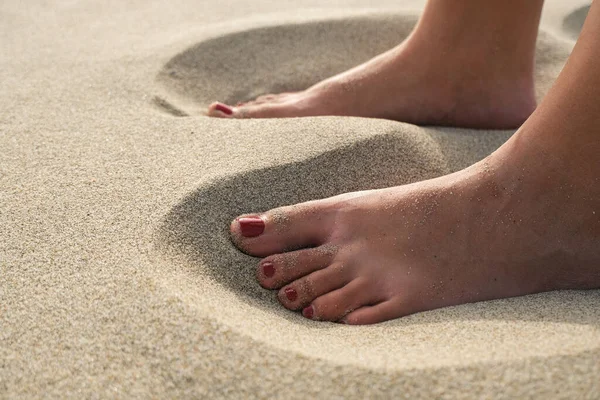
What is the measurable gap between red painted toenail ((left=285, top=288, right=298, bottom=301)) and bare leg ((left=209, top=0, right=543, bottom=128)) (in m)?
0.61

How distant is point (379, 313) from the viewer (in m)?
1.06

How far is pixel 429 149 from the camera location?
138cm

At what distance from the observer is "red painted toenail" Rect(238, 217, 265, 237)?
3.69ft

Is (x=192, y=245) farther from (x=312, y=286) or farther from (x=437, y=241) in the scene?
(x=437, y=241)

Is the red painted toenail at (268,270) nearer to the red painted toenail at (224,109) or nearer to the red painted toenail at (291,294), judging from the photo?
the red painted toenail at (291,294)

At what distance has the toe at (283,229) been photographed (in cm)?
113

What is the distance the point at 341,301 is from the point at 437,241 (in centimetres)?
21

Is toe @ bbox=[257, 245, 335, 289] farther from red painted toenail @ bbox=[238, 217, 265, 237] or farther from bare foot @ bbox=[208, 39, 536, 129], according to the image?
bare foot @ bbox=[208, 39, 536, 129]

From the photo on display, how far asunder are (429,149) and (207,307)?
70 centimetres

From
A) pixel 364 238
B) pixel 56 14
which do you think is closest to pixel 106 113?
pixel 364 238

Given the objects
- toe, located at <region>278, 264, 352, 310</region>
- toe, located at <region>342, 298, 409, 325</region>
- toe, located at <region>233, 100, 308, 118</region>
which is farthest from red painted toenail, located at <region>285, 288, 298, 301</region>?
toe, located at <region>233, 100, 308, 118</region>

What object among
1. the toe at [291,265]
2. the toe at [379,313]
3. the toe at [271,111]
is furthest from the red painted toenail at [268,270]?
the toe at [271,111]

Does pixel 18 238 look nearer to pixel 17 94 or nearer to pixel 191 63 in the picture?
pixel 17 94

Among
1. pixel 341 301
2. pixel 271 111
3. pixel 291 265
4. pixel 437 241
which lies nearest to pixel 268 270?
pixel 291 265
